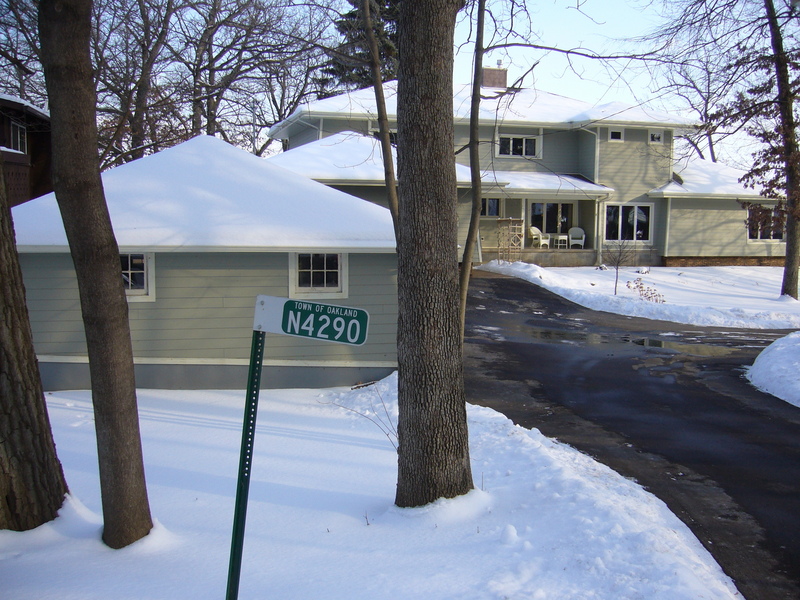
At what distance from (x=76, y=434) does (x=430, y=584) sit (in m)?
5.45

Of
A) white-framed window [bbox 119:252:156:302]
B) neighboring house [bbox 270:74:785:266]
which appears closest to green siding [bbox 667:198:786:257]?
neighboring house [bbox 270:74:785:266]

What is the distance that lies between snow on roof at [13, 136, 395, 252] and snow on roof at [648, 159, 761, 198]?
19814 millimetres

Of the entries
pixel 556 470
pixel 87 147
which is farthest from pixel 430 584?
pixel 87 147

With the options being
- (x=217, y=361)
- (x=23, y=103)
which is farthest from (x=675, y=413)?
(x=23, y=103)

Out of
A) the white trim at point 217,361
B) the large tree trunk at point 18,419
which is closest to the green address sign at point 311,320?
the large tree trunk at point 18,419

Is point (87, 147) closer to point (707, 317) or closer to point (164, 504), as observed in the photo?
point (164, 504)

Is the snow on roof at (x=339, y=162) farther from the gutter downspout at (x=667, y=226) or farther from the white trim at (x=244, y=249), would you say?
the white trim at (x=244, y=249)

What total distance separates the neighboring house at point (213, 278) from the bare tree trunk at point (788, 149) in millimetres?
15758

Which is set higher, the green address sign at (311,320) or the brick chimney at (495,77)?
the brick chimney at (495,77)

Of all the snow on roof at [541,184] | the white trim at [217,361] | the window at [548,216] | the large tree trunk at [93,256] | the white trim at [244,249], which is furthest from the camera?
the window at [548,216]

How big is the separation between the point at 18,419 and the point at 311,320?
2.30 meters

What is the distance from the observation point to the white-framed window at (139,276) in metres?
10.2

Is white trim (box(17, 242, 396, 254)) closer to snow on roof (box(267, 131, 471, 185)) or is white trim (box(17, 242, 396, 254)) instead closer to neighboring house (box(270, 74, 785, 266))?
snow on roof (box(267, 131, 471, 185))

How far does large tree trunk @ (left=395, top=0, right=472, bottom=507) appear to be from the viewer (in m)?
5.05
